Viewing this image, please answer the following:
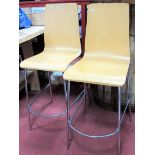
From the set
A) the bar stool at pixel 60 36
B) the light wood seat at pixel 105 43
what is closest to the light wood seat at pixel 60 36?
the bar stool at pixel 60 36

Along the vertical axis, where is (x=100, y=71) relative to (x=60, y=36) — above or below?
below

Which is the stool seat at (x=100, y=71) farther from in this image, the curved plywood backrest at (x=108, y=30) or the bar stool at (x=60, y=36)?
the bar stool at (x=60, y=36)

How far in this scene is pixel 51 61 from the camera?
1966 mm

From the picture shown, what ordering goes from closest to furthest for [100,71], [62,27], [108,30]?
[100,71]
[108,30]
[62,27]

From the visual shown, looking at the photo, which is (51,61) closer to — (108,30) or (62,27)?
(62,27)

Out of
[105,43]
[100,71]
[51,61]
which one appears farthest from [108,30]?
[51,61]

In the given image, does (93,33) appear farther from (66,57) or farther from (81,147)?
→ (81,147)

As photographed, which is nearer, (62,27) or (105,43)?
(105,43)

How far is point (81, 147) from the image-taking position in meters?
1.85

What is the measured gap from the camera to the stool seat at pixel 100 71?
1.58 metres

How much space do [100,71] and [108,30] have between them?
1.23ft

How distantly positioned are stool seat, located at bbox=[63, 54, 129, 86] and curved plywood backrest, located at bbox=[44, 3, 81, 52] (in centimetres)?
23

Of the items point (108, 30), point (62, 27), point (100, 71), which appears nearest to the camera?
point (100, 71)

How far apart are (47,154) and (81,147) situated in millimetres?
258
